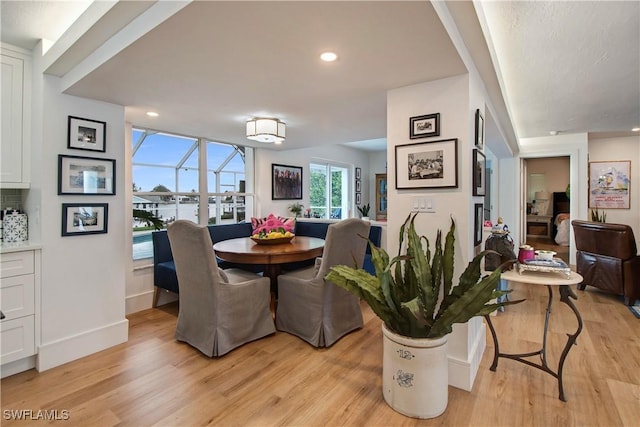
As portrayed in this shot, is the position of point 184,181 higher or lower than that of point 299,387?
higher

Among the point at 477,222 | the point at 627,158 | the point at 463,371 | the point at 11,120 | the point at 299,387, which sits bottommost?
the point at 299,387

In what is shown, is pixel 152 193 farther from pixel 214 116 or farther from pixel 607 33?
pixel 607 33

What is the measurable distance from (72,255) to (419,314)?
100 inches

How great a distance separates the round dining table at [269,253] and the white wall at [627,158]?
20.8 feet

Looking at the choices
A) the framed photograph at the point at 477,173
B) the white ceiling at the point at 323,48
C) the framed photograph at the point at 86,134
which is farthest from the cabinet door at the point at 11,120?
the framed photograph at the point at 477,173

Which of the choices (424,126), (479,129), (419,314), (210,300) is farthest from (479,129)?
(210,300)

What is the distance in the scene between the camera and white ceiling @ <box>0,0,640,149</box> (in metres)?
1.46

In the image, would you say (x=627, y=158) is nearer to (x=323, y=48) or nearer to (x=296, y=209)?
(x=296, y=209)

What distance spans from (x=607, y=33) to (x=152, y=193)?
4394 mm

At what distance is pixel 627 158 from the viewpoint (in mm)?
5828

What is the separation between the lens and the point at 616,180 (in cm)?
591

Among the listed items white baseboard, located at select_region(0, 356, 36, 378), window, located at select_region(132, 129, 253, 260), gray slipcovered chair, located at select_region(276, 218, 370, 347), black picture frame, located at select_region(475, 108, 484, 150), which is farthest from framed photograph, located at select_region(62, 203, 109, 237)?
black picture frame, located at select_region(475, 108, 484, 150)

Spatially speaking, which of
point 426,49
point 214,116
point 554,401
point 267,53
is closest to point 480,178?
point 426,49

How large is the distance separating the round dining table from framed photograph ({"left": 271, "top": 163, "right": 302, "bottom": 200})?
7.12ft
